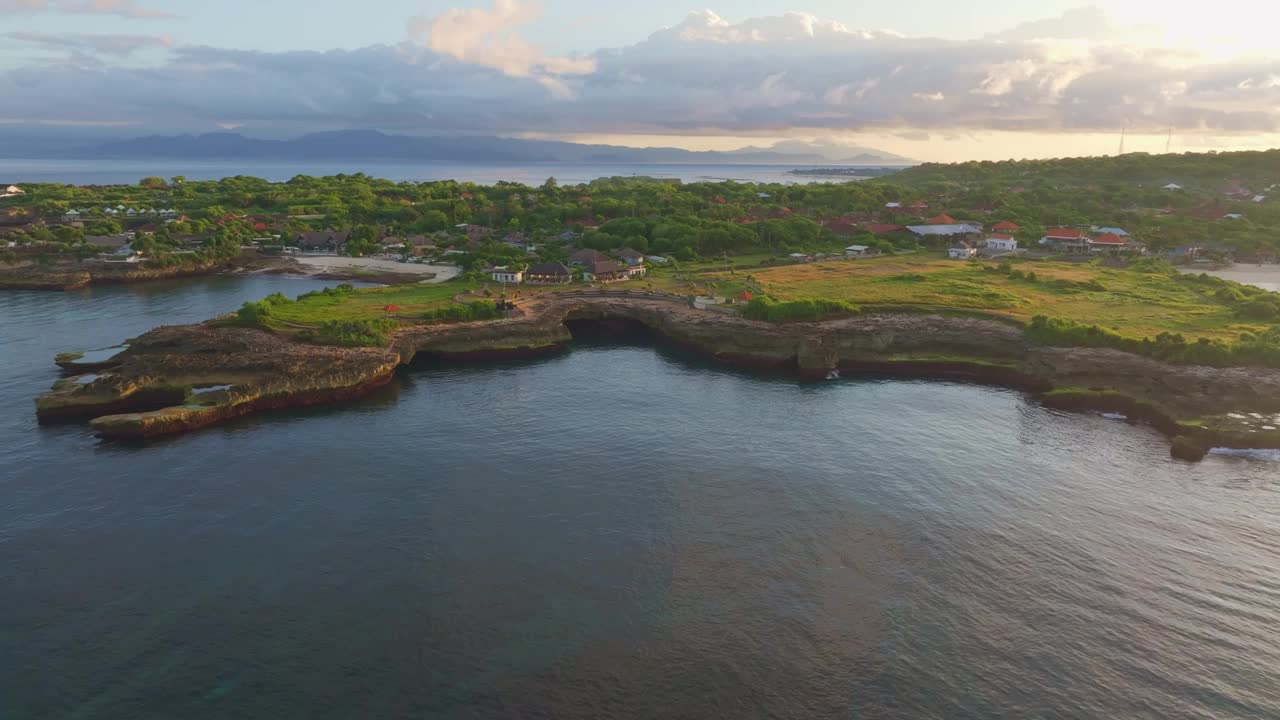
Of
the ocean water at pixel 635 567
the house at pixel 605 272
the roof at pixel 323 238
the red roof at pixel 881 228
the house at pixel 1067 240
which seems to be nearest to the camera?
the ocean water at pixel 635 567

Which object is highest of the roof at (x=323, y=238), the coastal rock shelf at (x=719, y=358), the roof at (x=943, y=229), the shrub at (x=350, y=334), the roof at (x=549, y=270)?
the roof at (x=943, y=229)

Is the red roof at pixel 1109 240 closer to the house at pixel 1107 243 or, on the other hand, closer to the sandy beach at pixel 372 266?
the house at pixel 1107 243

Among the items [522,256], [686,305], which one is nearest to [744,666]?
[686,305]

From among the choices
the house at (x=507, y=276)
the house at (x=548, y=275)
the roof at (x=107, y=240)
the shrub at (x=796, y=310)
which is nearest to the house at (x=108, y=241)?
the roof at (x=107, y=240)

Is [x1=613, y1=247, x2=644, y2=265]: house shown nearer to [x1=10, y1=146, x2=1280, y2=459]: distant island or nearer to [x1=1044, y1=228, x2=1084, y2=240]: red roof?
[x1=10, y1=146, x2=1280, y2=459]: distant island

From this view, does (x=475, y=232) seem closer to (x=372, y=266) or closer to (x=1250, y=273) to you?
(x=372, y=266)

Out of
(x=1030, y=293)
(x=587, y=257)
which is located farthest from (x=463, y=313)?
(x=1030, y=293)
